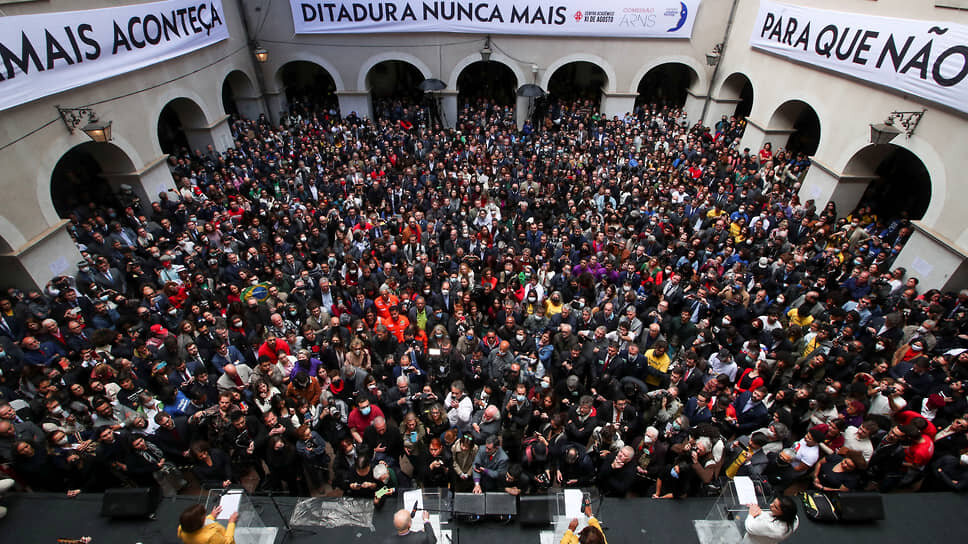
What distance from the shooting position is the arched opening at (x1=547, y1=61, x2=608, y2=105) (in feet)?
64.7

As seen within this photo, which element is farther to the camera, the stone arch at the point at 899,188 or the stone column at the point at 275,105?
the stone column at the point at 275,105

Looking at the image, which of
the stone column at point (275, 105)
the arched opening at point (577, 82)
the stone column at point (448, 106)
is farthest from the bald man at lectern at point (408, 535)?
the arched opening at point (577, 82)

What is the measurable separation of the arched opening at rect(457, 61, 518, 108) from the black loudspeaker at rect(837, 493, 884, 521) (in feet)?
58.9

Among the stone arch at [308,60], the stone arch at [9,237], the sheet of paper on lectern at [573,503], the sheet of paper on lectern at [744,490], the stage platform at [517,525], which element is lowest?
the stage platform at [517,525]

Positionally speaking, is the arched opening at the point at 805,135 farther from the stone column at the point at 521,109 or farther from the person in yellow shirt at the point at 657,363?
the person in yellow shirt at the point at 657,363

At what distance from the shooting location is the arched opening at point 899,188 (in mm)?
Answer: 11898

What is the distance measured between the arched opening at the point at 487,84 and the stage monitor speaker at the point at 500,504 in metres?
17.7

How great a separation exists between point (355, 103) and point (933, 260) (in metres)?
17.6

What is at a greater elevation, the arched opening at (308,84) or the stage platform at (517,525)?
the arched opening at (308,84)

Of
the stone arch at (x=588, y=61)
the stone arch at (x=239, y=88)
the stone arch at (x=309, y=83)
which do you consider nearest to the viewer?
the stone arch at (x=239, y=88)

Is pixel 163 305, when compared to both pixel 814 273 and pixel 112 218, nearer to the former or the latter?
pixel 112 218

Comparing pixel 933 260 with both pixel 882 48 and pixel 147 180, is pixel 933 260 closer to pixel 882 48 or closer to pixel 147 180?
pixel 882 48

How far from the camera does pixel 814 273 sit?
8789mm

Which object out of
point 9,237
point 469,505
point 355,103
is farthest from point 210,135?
point 469,505
